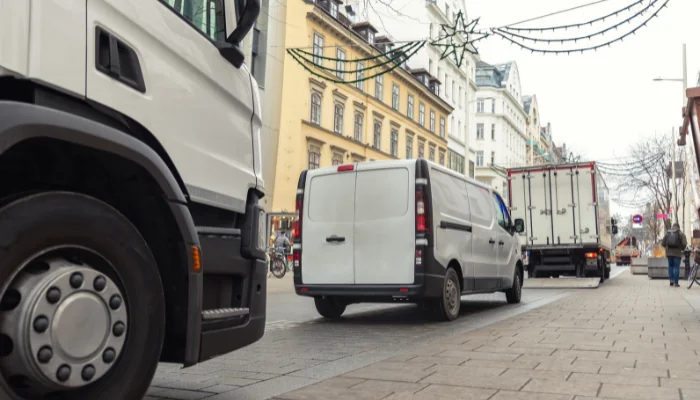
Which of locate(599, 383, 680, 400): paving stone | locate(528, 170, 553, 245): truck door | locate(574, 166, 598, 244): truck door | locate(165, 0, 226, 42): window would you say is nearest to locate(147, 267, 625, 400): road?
locate(599, 383, 680, 400): paving stone

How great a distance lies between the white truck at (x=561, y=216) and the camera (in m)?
18.4

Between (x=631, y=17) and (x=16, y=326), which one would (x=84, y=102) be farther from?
(x=631, y=17)

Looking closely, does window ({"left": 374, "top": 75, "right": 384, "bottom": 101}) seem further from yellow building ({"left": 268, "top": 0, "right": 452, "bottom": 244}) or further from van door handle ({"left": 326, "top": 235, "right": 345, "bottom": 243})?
van door handle ({"left": 326, "top": 235, "right": 345, "bottom": 243})

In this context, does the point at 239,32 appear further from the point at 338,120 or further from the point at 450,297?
the point at 338,120

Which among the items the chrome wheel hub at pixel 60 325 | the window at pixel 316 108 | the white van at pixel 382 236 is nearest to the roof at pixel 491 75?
the window at pixel 316 108

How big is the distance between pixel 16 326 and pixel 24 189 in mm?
511

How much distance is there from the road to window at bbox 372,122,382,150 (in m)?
26.5

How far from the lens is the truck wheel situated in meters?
2.18

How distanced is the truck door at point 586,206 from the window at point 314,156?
14.6 meters

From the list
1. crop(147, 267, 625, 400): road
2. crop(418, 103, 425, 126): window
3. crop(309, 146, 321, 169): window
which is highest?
crop(418, 103, 425, 126): window

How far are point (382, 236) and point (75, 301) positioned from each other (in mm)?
6036

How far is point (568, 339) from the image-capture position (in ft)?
21.8

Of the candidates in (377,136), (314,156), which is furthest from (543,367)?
(377,136)

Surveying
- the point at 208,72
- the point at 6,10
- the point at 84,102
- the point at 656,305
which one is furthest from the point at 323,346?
the point at 656,305
